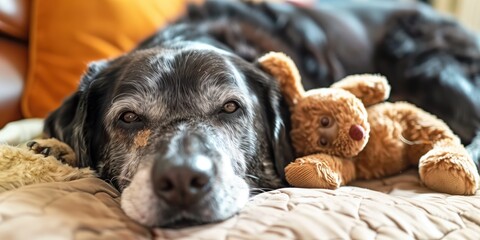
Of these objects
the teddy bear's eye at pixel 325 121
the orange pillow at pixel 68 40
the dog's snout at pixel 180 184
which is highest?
the orange pillow at pixel 68 40

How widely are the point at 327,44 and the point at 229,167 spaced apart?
1.62m

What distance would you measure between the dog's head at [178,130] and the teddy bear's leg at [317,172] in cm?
14

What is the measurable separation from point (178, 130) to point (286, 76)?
20.4 inches

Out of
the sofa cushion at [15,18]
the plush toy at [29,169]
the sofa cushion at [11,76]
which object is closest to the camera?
the plush toy at [29,169]

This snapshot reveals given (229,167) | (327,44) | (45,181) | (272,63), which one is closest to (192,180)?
(229,167)

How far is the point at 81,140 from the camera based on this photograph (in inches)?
70.8

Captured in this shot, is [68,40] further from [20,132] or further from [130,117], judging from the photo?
[130,117]

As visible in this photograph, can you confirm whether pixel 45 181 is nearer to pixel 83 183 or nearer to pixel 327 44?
pixel 83 183

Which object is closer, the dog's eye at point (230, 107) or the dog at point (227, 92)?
the dog at point (227, 92)

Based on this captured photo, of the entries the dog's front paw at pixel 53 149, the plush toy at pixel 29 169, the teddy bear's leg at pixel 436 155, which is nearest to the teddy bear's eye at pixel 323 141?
the teddy bear's leg at pixel 436 155

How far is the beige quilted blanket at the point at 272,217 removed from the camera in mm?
1077

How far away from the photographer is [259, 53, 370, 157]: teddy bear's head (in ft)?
5.09

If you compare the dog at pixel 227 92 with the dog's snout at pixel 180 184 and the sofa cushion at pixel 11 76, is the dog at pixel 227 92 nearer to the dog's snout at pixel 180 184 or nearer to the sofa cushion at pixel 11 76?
the dog's snout at pixel 180 184

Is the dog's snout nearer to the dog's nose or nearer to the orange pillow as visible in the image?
the dog's nose
